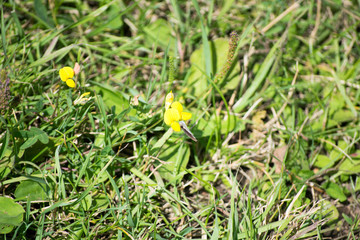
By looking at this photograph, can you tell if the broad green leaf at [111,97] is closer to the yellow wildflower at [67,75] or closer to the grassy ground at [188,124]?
the grassy ground at [188,124]

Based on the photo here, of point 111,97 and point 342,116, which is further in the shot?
point 342,116

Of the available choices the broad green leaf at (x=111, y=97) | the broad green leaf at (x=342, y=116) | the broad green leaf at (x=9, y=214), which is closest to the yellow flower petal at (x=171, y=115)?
the broad green leaf at (x=111, y=97)

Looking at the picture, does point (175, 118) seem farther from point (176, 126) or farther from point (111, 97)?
point (111, 97)

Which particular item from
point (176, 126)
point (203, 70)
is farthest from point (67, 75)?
point (203, 70)

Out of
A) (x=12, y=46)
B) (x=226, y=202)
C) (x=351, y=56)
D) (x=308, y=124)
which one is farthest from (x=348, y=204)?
(x=12, y=46)

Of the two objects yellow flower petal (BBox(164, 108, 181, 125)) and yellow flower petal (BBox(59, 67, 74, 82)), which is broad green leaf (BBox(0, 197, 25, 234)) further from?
yellow flower petal (BBox(164, 108, 181, 125))

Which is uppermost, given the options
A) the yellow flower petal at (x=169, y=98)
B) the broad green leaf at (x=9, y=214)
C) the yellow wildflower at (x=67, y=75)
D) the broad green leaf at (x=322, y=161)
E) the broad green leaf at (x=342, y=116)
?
the yellow wildflower at (x=67, y=75)

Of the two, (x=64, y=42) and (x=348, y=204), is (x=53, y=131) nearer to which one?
(x=64, y=42)

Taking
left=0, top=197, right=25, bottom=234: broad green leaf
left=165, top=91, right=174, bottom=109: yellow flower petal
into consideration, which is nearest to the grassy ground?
left=0, top=197, right=25, bottom=234: broad green leaf
